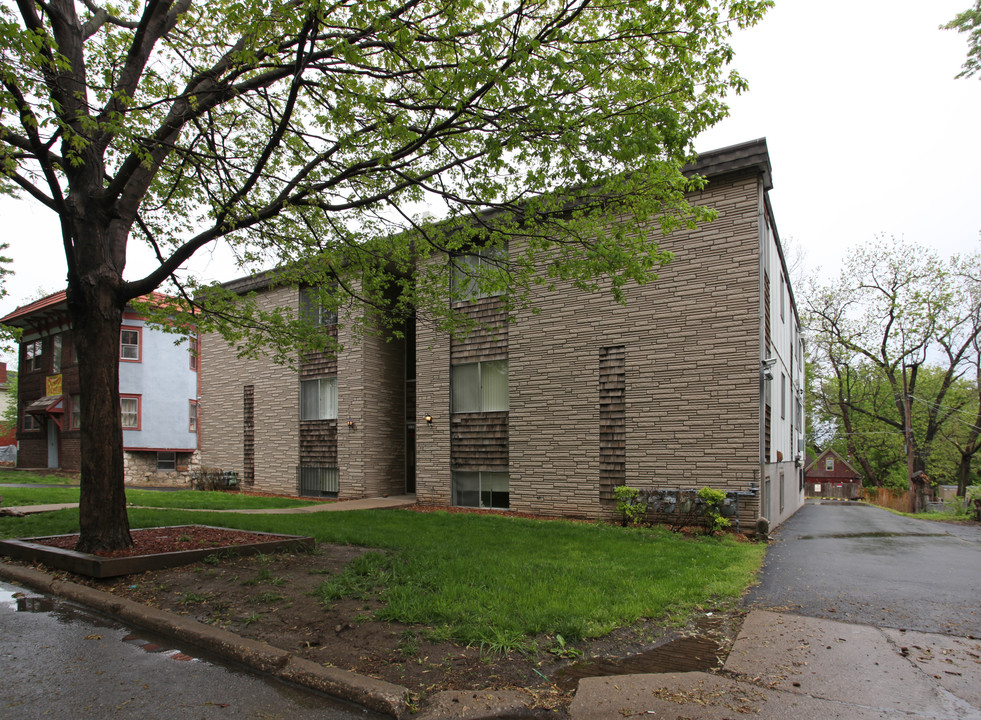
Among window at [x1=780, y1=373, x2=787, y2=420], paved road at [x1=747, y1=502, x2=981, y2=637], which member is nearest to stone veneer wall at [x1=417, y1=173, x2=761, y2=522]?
paved road at [x1=747, y1=502, x2=981, y2=637]

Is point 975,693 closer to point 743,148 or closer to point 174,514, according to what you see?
point 743,148

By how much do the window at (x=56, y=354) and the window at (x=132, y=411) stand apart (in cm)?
548

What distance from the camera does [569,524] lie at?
1222cm

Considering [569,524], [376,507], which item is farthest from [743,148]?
[376,507]

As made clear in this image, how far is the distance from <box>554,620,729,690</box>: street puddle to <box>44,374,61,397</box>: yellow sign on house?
110ft

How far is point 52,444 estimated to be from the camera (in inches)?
1186

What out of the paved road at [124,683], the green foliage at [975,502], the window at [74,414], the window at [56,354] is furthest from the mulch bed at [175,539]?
the window at [56,354]

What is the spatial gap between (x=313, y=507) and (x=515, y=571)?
34.1 ft

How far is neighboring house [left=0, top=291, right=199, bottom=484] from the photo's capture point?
2762 centimetres

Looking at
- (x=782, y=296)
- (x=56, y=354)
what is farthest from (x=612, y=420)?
(x=56, y=354)

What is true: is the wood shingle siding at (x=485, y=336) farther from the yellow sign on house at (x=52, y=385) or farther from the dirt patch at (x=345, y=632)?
the yellow sign on house at (x=52, y=385)

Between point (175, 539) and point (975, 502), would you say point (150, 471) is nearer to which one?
point (175, 539)

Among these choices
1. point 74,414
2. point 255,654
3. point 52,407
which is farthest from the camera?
point 74,414

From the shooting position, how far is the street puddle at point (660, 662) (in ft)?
13.4
